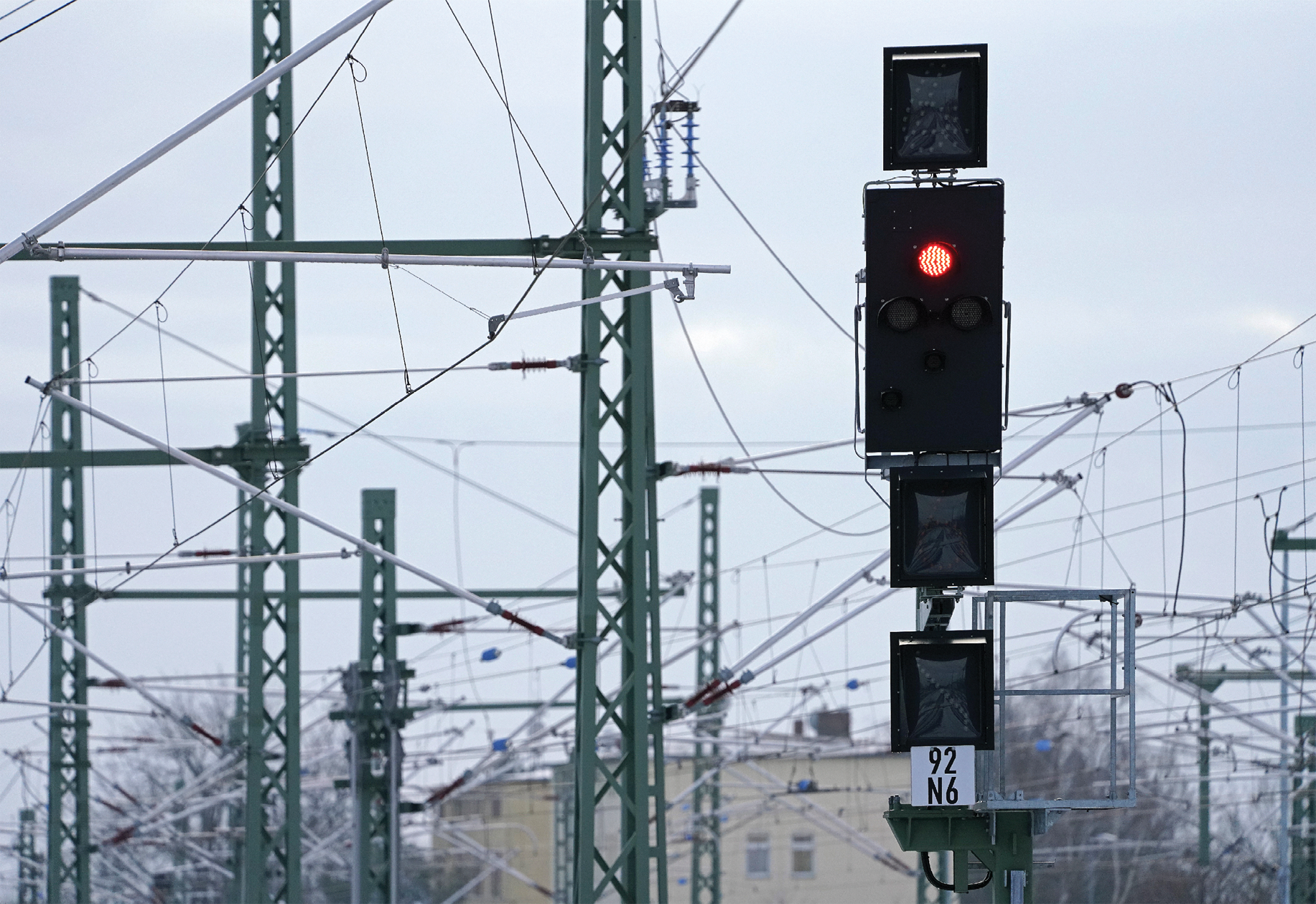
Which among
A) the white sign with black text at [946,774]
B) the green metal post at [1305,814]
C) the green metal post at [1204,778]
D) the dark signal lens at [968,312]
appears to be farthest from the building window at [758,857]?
the dark signal lens at [968,312]

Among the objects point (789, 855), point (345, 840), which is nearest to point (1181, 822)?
point (789, 855)

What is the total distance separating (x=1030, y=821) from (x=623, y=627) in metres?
4.51

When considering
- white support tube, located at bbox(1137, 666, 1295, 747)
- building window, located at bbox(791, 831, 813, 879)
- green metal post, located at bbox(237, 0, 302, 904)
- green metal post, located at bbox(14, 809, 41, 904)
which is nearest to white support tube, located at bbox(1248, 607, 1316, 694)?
white support tube, located at bbox(1137, 666, 1295, 747)

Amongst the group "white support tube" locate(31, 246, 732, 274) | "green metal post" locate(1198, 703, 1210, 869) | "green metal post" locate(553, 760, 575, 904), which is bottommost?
"green metal post" locate(553, 760, 575, 904)

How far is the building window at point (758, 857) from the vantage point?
274ft

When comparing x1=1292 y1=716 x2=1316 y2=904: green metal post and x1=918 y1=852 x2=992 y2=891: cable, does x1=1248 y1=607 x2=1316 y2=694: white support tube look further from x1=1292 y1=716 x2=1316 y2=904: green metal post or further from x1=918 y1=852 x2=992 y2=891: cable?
x1=918 y1=852 x2=992 y2=891: cable

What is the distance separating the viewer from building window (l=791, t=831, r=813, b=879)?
272 feet

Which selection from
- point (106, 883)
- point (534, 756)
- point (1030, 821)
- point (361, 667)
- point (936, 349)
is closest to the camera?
point (936, 349)

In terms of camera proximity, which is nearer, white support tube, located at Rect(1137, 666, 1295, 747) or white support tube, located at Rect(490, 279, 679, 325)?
white support tube, located at Rect(490, 279, 679, 325)

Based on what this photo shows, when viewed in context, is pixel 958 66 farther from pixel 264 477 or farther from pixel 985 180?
pixel 264 477

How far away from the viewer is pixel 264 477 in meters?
21.0

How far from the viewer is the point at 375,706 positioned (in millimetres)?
25391

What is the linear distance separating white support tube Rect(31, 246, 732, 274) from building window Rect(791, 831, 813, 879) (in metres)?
70.6

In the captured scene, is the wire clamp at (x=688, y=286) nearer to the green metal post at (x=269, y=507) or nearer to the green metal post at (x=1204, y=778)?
the green metal post at (x=269, y=507)
